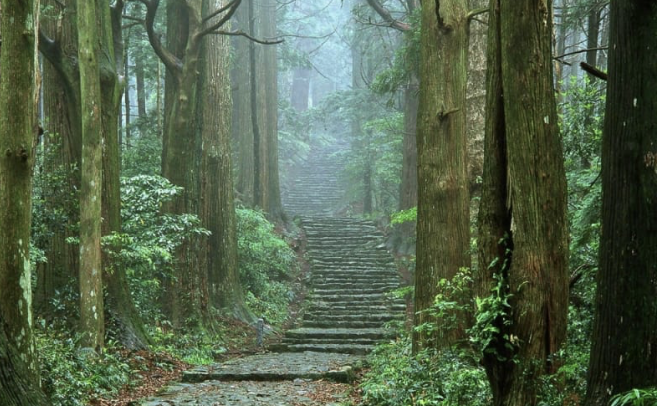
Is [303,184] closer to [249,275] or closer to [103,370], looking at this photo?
[249,275]

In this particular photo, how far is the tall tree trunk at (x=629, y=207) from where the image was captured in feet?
14.5

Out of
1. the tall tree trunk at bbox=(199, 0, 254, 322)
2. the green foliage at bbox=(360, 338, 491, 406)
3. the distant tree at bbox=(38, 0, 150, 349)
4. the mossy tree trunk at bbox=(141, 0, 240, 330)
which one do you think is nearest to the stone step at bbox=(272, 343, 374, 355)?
the mossy tree trunk at bbox=(141, 0, 240, 330)

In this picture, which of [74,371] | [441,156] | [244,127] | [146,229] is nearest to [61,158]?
[146,229]

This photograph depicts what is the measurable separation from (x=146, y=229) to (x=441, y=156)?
6.26 metres

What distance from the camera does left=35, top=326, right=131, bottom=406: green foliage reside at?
8078 millimetres

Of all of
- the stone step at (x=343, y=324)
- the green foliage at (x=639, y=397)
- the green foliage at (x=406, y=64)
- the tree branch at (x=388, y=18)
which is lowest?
the stone step at (x=343, y=324)

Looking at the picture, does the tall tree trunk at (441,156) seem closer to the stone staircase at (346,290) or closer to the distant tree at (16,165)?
the distant tree at (16,165)

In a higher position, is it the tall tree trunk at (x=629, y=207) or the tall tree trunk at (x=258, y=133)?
the tall tree trunk at (x=258, y=133)

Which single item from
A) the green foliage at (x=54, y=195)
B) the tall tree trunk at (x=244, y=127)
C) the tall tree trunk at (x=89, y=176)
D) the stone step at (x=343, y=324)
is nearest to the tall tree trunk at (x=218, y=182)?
the stone step at (x=343, y=324)

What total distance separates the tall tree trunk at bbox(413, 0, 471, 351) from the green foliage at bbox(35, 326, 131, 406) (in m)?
3.96

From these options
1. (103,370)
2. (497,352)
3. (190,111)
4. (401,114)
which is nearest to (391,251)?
(401,114)

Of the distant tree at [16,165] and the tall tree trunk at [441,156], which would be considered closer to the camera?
the distant tree at [16,165]

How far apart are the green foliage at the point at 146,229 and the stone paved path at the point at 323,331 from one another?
226 centimetres

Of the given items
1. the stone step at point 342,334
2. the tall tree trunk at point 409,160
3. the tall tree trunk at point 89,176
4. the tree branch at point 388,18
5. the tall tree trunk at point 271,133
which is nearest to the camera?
the tall tree trunk at point 89,176
